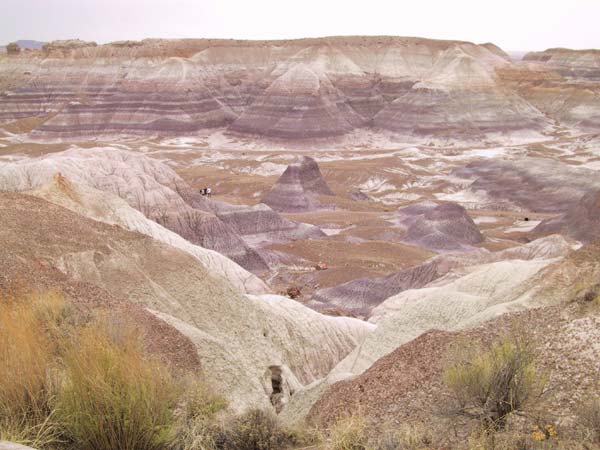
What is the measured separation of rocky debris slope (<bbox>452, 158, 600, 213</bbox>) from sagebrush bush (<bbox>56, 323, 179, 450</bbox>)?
164ft

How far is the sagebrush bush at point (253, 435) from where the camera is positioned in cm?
586

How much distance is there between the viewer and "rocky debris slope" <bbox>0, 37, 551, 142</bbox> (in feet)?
277

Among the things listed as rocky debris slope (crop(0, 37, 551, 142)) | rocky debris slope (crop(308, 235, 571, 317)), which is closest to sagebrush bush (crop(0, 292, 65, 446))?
rocky debris slope (crop(308, 235, 571, 317))

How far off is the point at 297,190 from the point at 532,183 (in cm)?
2279

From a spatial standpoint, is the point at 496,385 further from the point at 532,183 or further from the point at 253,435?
the point at 532,183

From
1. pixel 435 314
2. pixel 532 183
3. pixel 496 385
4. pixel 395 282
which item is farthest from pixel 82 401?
pixel 532 183

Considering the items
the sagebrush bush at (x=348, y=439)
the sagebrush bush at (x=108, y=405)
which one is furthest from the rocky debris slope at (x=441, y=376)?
the sagebrush bush at (x=108, y=405)

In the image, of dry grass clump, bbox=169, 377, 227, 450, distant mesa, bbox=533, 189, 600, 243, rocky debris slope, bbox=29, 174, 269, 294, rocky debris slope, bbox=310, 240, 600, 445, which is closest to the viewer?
dry grass clump, bbox=169, 377, 227, 450

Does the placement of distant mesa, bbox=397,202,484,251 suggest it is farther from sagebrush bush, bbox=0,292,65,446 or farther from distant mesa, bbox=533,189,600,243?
sagebrush bush, bbox=0,292,65,446

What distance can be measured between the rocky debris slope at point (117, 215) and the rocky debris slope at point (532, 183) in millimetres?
36043

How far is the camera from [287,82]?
87.7 meters

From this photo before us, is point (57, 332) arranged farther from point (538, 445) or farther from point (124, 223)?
point (124, 223)

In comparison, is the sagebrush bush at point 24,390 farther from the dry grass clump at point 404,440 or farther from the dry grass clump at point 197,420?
the dry grass clump at point 404,440

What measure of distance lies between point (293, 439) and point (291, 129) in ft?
254
